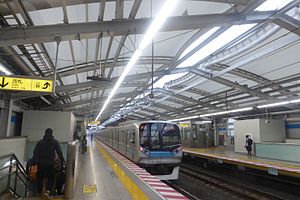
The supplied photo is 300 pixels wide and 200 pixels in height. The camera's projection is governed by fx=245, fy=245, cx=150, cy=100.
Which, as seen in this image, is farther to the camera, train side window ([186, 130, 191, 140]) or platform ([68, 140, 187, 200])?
train side window ([186, 130, 191, 140])

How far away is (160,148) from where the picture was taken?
9.13m

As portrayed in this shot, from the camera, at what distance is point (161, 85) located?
52.9 ft

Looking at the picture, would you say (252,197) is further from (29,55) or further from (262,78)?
(29,55)

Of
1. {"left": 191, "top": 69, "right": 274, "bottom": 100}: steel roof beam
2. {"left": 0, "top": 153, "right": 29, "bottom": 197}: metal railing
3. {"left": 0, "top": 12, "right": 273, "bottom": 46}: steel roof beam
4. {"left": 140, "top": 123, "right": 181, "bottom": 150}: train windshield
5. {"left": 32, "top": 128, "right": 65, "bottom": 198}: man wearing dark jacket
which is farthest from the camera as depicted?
{"left": 191, "top": 69, "right": 274, "bottom": 100}: steel roof beam

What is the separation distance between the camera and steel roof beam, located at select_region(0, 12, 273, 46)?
17.2 feet

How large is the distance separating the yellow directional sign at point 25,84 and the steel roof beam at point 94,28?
1.13 metres

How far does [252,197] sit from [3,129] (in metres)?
9.65

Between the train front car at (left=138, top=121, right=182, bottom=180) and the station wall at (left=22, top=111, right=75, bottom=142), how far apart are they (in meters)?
5.65

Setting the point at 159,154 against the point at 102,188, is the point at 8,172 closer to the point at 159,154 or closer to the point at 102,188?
the point at 102,188

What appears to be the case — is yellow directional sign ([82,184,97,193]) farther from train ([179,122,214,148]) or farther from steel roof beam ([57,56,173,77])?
train ([179,122,214,148])

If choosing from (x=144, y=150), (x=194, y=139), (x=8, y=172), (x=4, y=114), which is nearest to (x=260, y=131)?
(x=194, y=139)

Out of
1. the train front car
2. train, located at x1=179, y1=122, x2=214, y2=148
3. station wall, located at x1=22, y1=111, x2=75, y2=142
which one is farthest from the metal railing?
train, located at x1=179, y1=122, x2=214, y2=148

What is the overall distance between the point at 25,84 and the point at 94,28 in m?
2.40

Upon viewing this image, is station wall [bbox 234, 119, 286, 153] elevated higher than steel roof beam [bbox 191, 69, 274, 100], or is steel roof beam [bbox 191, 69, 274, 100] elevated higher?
steel roof beam [bbox 191, 69, 274, 100]
